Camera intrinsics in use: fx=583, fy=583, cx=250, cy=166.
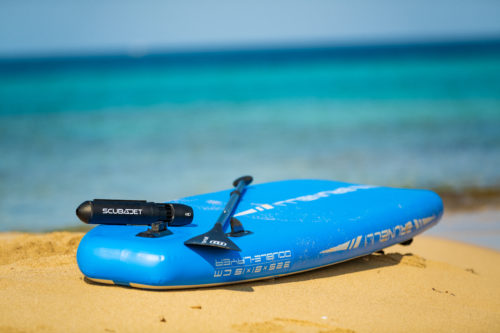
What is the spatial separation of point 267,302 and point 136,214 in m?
0.81

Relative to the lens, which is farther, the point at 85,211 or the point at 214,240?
the point at 214,240

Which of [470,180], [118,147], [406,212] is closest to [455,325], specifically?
[406,212]

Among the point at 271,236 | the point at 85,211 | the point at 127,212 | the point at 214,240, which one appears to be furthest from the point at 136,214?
the point at 271,236

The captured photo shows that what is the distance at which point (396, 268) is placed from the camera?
12.3ft

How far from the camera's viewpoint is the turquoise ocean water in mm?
6801

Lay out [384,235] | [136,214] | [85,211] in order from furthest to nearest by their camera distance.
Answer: [384,235] < [136,214] < [85,211]

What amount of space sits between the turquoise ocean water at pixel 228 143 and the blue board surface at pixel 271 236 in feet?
A: 8.35

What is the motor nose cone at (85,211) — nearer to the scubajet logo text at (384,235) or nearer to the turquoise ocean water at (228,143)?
the scubajet logo text at (384,235)

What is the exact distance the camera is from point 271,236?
328 cm

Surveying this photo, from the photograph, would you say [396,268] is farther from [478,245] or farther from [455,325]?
[478,245]

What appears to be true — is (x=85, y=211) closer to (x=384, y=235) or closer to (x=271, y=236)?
(x=271, y=236)

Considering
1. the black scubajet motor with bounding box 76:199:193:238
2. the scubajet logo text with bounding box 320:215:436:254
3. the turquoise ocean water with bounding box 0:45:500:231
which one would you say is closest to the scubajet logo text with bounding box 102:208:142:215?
the black scubajet motor with bounding box 76:199:193:238

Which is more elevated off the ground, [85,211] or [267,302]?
[85,211]

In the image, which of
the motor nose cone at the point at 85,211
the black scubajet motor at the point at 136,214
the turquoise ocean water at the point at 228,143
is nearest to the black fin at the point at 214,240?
the black scubajet motor at the point at 136,214
